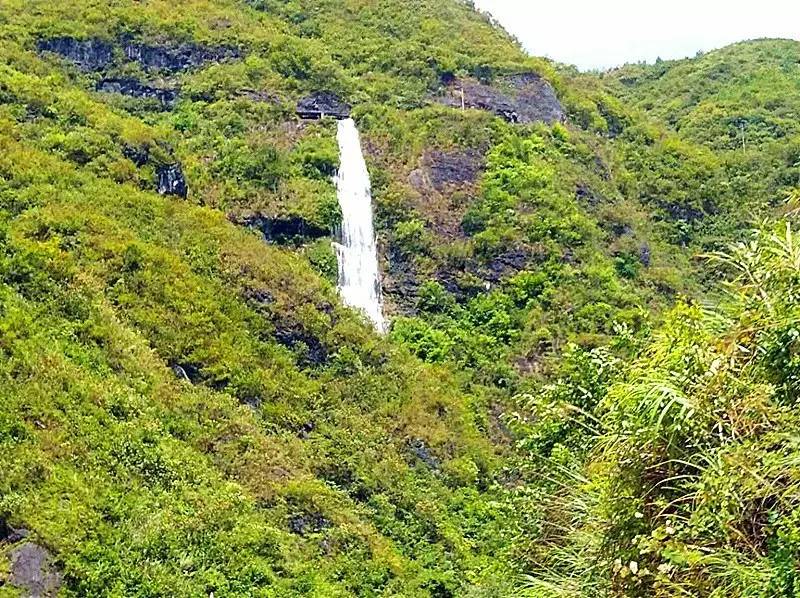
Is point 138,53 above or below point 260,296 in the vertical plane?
above

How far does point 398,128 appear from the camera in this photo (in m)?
32.1

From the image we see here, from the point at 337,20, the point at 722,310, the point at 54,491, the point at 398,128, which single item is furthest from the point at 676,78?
the point at 722,310

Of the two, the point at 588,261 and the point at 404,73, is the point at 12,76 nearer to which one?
the point at 404,73

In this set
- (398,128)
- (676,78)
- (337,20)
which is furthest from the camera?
(676,78)

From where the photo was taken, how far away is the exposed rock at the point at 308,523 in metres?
15.9

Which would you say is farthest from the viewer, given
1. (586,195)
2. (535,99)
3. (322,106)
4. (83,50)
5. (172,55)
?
(535,99)

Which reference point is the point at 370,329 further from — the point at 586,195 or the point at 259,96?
the point at 259,96

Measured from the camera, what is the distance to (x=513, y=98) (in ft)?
117

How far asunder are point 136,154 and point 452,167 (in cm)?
1153

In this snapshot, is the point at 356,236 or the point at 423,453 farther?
the point at 356,236

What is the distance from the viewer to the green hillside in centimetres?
421

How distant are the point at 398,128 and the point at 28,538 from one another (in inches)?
907

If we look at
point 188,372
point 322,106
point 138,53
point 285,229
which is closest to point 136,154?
point 285,229

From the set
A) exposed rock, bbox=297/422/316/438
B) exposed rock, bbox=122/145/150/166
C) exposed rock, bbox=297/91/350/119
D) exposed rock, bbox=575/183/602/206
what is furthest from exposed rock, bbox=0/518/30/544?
exposed rock, bbox=575/183/602/206
